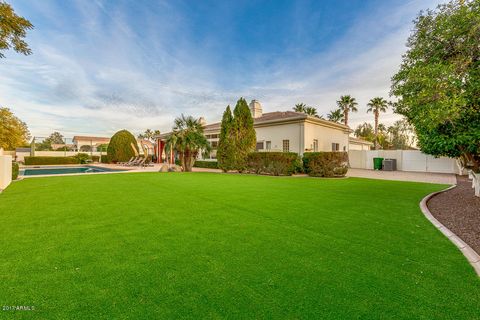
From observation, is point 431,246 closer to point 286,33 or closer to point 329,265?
point 329,265

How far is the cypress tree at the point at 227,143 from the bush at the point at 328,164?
7.00 m

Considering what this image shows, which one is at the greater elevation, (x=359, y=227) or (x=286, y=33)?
(x=286, y=33)

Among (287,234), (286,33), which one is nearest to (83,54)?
(286,33)

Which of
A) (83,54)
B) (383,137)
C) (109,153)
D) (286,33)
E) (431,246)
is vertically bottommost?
(431,246)

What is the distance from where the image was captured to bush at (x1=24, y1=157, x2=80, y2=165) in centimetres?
2916

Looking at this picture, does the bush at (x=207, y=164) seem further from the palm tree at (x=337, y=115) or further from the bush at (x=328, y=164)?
the palm tree at (x=337, y=115)

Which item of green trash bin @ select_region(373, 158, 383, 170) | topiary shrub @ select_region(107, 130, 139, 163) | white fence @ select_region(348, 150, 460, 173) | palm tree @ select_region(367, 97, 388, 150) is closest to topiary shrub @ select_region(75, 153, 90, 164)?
topiary shrub @ select_region(107, 130, 139, 163)

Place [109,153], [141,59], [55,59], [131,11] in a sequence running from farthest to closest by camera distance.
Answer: [109,153], [141,59], [55,59], [131,11]

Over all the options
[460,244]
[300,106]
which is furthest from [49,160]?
[460,244]

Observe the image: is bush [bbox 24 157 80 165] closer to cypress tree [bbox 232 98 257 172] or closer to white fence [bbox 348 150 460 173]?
cypress tree [bbox 232 98 257 172]

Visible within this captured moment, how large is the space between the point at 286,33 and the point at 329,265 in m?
16.9

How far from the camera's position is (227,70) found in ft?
66.1

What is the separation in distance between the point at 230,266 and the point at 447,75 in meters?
5.87

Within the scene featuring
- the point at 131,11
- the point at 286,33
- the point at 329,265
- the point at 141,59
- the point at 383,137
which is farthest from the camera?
the point at 383,137
